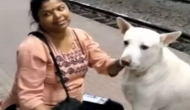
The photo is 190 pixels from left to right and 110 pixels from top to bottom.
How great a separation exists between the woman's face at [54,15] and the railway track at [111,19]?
10.4 feet

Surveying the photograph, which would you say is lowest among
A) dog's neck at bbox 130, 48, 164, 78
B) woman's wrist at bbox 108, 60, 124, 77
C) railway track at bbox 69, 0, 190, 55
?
railway track at bbox 69, 0, 190, 55

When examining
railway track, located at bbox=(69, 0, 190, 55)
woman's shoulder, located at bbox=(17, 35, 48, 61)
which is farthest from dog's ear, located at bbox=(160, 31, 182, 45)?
railway track, located at bbox=(69, 0, 190, 55)

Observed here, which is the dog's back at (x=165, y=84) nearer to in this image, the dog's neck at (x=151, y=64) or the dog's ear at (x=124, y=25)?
the dog's neck at (x=151, y=64)

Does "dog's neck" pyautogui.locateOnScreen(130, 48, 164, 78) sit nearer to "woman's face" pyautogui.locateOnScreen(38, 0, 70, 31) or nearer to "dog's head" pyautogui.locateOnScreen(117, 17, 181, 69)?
"dog's head" pyautogui.locateOnScreen(117, 17, 181, 69)

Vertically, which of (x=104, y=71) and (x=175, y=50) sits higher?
(x=104, y=71)

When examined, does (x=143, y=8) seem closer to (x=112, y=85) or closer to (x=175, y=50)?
(x=175, y=50)

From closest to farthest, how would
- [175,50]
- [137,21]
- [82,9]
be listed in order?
1. [175,50]
2. [137,21]
3. [82,9]

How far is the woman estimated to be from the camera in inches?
96.3

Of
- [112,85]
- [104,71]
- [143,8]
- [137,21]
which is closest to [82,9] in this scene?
[143,8]

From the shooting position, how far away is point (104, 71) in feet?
8.87

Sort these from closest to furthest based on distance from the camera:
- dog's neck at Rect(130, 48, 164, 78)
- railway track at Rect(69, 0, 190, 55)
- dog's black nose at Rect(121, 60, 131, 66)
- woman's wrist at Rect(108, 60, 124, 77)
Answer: dog's black nose at Rect(121, 60, 131, 66) → dog's neck at Rect(130, 48, 164, 78) → woman's wrist at Rect(108, 60, 124, 77) → railway track at Rect(69, 0, 190, 55)

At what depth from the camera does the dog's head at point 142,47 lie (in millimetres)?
2281

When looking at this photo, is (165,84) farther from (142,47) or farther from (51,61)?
(51,61)

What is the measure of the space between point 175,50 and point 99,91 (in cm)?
166
